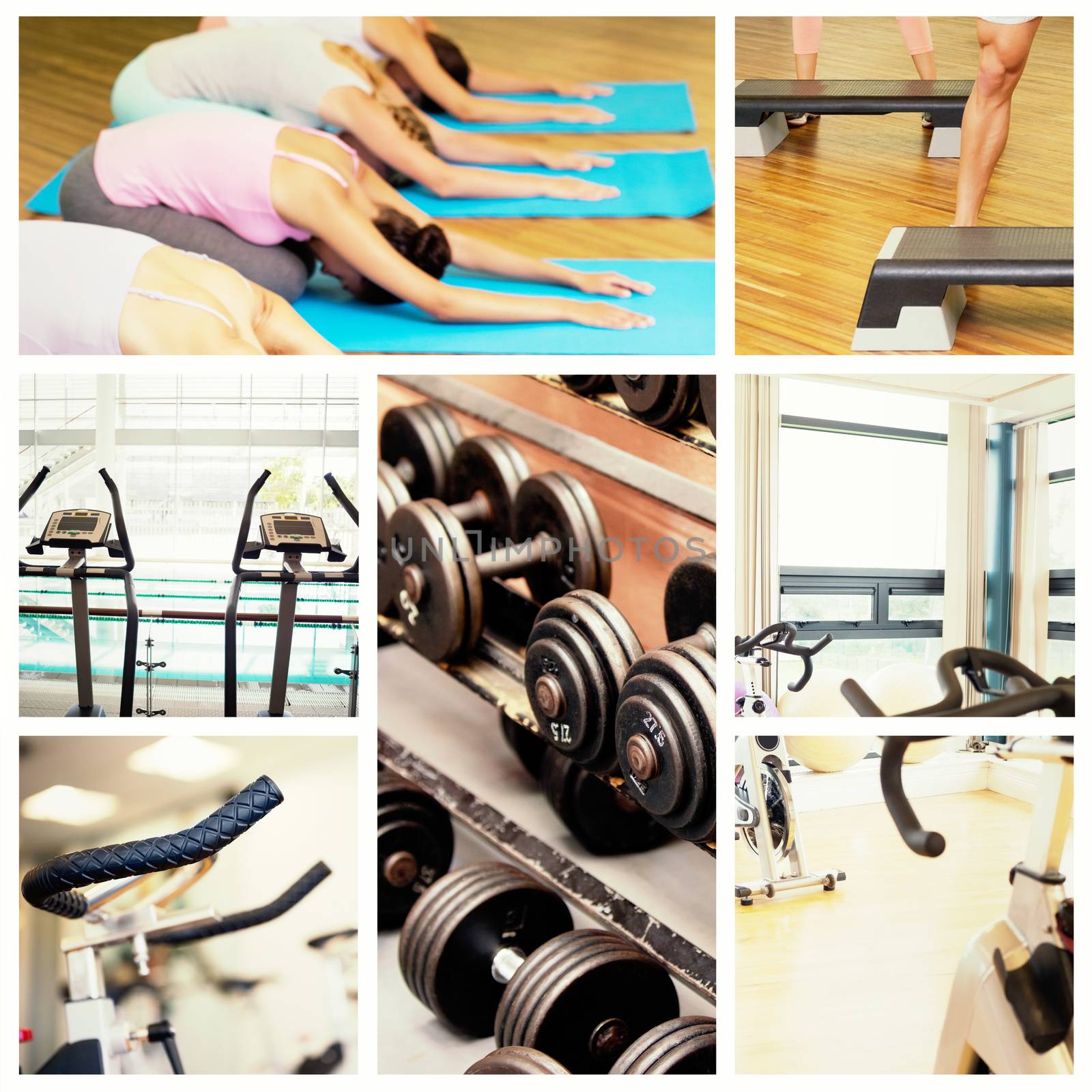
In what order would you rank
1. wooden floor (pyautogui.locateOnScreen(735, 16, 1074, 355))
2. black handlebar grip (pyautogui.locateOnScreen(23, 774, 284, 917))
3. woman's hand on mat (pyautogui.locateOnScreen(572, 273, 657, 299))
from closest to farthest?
black handlebar grip (pyautogui.locateOnScreen(23, 774, 284, 917)) → wooden floor (pyautogui.locateOnScreen(735, 16, 1074, 355)) → woman's hand on mat (pyautogui.locateOnScreen(572, 273, 657, 299))

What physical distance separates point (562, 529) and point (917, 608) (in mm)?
602

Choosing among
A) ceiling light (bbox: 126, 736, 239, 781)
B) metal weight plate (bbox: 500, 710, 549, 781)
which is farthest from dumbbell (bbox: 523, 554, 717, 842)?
ceiling light (bbox: 126, 736, 239, 781)

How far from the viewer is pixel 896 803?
162 cm

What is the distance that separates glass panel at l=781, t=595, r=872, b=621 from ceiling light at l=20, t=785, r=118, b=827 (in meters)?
1.18

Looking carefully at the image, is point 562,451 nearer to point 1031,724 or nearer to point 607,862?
point 607,862

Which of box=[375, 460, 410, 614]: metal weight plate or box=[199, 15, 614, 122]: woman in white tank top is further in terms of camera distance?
box=[199, 15, 614, 122]: woman in white tank top

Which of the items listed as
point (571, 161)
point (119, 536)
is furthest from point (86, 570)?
point (571, 161)

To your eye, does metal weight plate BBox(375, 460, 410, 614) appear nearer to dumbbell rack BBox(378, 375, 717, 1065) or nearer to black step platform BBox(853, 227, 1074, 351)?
dumbbell rack BBox(378, 375, 717, 1065)

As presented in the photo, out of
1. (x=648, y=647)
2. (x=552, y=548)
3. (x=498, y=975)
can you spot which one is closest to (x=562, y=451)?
(x=552, y=548)

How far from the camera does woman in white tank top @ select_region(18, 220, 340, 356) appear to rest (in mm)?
1707

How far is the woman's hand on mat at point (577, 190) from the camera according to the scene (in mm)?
2186

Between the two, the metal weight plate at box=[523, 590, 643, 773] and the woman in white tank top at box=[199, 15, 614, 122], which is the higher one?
the woman in white tank top at box=[199, 15, 614, 122]

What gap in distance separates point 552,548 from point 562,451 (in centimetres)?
21

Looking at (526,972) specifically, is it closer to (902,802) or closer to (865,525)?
(902,802)
